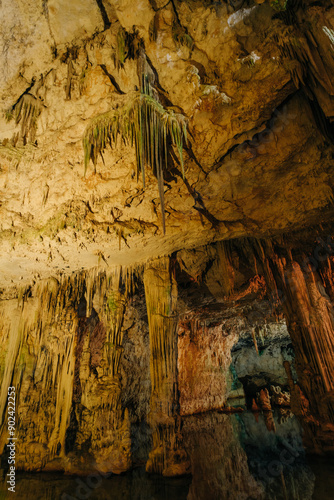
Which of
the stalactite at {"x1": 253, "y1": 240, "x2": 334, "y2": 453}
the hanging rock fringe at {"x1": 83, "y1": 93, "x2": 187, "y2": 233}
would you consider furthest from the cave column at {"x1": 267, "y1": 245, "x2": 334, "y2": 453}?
the hanging rock fringe at {"x1": 83, "y1": 93, "x2": 187, "y2": 233}

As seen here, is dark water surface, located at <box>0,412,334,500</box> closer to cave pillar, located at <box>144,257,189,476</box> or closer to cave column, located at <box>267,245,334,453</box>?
cave pillar, located at <box>144,257,189,476</box>

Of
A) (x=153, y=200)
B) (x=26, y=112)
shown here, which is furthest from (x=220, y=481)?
(x=26, y=112)

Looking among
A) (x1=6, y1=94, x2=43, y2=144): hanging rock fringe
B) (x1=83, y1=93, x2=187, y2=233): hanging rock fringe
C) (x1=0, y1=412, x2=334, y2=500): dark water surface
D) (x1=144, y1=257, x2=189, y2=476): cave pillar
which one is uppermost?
(x1=6, y1=94, x2=43, y2=144): hanging rock fringe

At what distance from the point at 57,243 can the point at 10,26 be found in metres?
3.04

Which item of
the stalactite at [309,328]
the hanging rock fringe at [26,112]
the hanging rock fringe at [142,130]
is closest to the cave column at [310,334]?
the stalactite at [309,328]

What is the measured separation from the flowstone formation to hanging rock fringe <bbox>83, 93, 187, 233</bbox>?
Result: 25 mm

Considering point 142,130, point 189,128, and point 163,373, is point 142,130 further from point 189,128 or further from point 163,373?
point 163,373

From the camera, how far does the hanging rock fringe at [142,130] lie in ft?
11.2

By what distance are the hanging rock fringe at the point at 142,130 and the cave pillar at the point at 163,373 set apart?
236 centimetres

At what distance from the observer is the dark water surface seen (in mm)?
3508

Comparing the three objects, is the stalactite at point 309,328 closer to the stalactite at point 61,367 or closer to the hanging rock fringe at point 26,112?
the stalactite at point 61,367

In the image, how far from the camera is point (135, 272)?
19.2ft

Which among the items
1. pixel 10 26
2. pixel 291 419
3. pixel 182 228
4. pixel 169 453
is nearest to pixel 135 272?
pixel 182 228

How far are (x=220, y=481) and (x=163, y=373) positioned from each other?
5.61 ft
